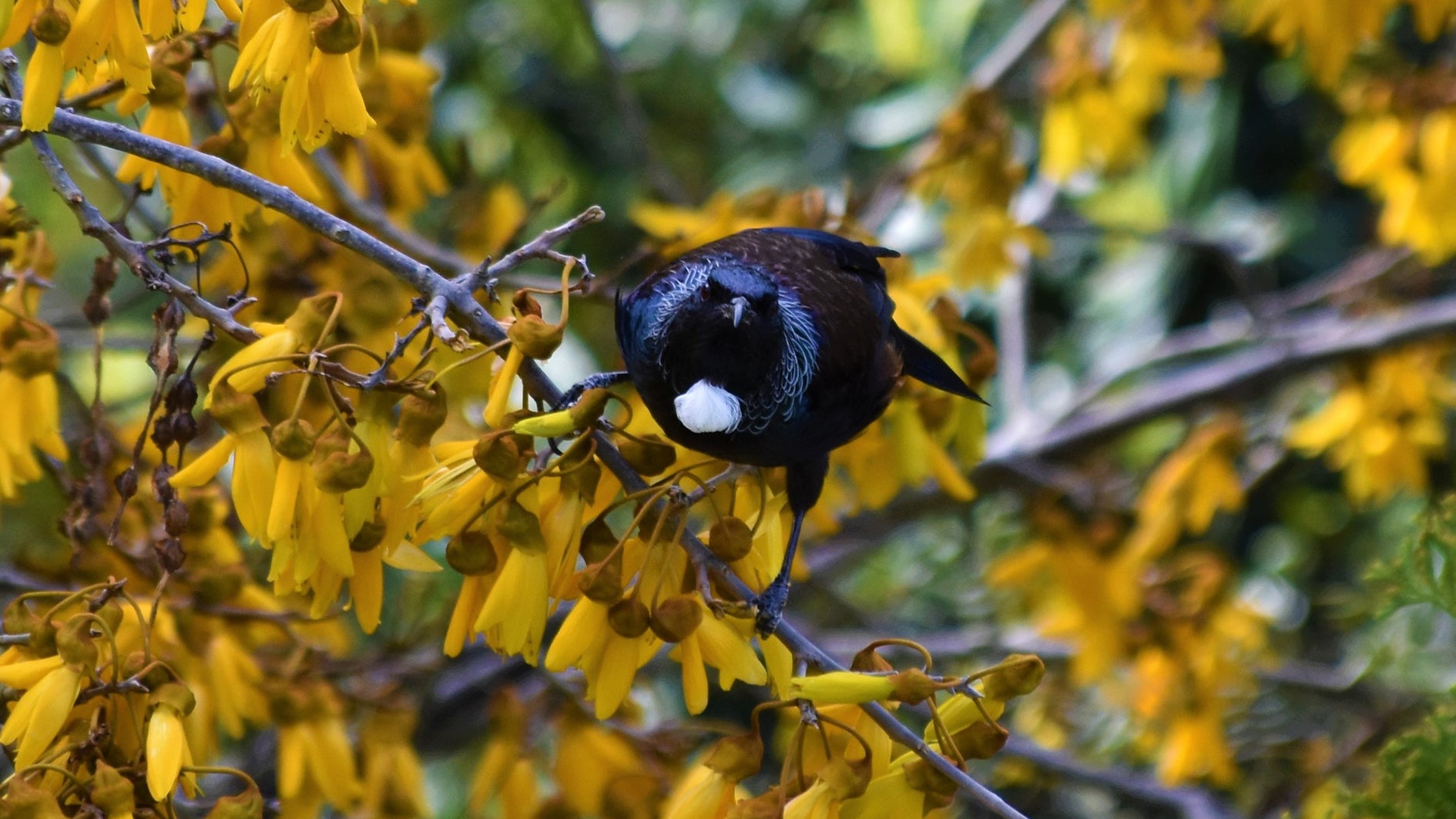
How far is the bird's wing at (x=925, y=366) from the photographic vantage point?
1.64 metres

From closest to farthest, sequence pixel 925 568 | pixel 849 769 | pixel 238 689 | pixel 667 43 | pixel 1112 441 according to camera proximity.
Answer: pixel 849 769 → pixel 238 689 → pixel 1112 441 → pixel 925 568 → pixel 667 43

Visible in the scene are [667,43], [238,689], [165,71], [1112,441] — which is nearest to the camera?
[165,71]

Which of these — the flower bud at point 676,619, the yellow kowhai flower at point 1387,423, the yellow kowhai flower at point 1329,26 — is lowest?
the flower bud at point 676,619

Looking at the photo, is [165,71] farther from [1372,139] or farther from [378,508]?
[1372,139]

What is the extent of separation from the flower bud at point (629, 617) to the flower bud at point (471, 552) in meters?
0.11

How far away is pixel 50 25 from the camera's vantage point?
43.3 inches

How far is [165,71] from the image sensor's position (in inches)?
55.6

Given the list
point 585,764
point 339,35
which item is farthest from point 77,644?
point 585,764

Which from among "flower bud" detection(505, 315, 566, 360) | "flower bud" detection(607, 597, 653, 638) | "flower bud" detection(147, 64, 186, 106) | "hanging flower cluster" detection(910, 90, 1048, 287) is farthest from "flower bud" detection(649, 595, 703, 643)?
"hanging flower cluster" detection(910, 90, 1048, 287)

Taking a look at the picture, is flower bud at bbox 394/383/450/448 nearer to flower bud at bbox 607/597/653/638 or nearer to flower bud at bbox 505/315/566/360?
flower bud at bbox 505/315/566/360

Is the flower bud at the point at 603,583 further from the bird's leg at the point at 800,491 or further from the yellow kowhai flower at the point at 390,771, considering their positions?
the yellow kowhai flower at the point at 390,771

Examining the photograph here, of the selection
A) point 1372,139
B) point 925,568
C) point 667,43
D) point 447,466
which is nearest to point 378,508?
point 447,466

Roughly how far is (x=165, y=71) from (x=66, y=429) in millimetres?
1380

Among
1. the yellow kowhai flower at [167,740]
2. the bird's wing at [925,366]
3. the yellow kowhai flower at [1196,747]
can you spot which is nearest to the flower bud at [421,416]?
the yellow kowhai flower at [167,740]
